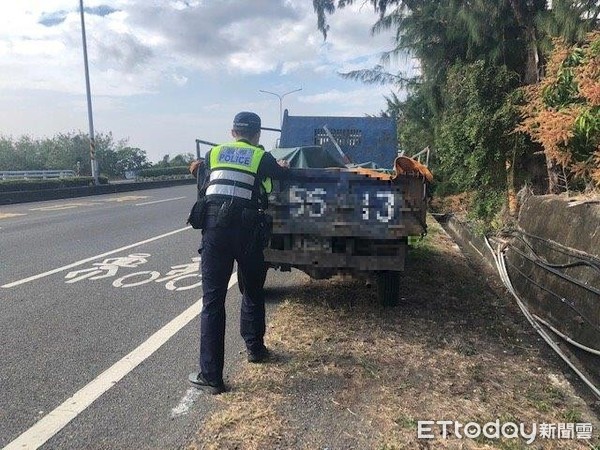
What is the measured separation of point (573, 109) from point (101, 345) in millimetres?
5876

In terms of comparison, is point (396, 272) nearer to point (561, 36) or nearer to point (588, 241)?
point (588, 241)

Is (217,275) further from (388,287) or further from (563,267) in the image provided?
(563,267)

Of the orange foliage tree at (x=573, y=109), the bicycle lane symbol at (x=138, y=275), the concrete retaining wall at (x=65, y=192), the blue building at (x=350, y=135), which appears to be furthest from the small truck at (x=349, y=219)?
the concrete retaining wall at (x=65, y=192)

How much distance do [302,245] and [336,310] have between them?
91 centimetres

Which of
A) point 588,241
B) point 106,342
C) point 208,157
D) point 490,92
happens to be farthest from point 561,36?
point 106,342

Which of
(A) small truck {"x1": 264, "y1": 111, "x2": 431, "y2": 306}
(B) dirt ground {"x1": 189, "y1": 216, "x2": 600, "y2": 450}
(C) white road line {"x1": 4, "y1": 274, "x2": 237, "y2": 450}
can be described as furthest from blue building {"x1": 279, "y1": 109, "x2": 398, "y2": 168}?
(C) white road line {"x1": 4, "y1": 274, "x2": 237, "y2": 450}

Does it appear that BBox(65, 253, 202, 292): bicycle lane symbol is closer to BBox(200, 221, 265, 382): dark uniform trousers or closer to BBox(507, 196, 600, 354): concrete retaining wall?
BBox(200, 221, 265, 382): dark uniform trousers

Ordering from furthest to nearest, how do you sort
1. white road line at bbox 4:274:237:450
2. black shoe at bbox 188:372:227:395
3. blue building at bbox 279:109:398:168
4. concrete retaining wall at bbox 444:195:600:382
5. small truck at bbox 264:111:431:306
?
blue building at bbox 279:109:398:168
concrete retaining wall at bbox 444:195:600:382
small truck at bbox 264:111:431:306
black shoe at bbox 188:372:227:395
white road line at bbox 4:274:237:450

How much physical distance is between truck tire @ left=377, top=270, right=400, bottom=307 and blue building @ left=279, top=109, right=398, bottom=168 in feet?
10.6

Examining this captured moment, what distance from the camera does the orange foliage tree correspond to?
596cm

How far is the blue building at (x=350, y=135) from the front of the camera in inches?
326

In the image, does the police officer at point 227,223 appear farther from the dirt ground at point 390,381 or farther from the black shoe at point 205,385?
the dirt ground at point 390,381

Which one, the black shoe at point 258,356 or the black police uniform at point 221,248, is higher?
the black police uniform at point 221,248

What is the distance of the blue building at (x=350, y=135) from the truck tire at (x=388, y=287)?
323 centimetres
